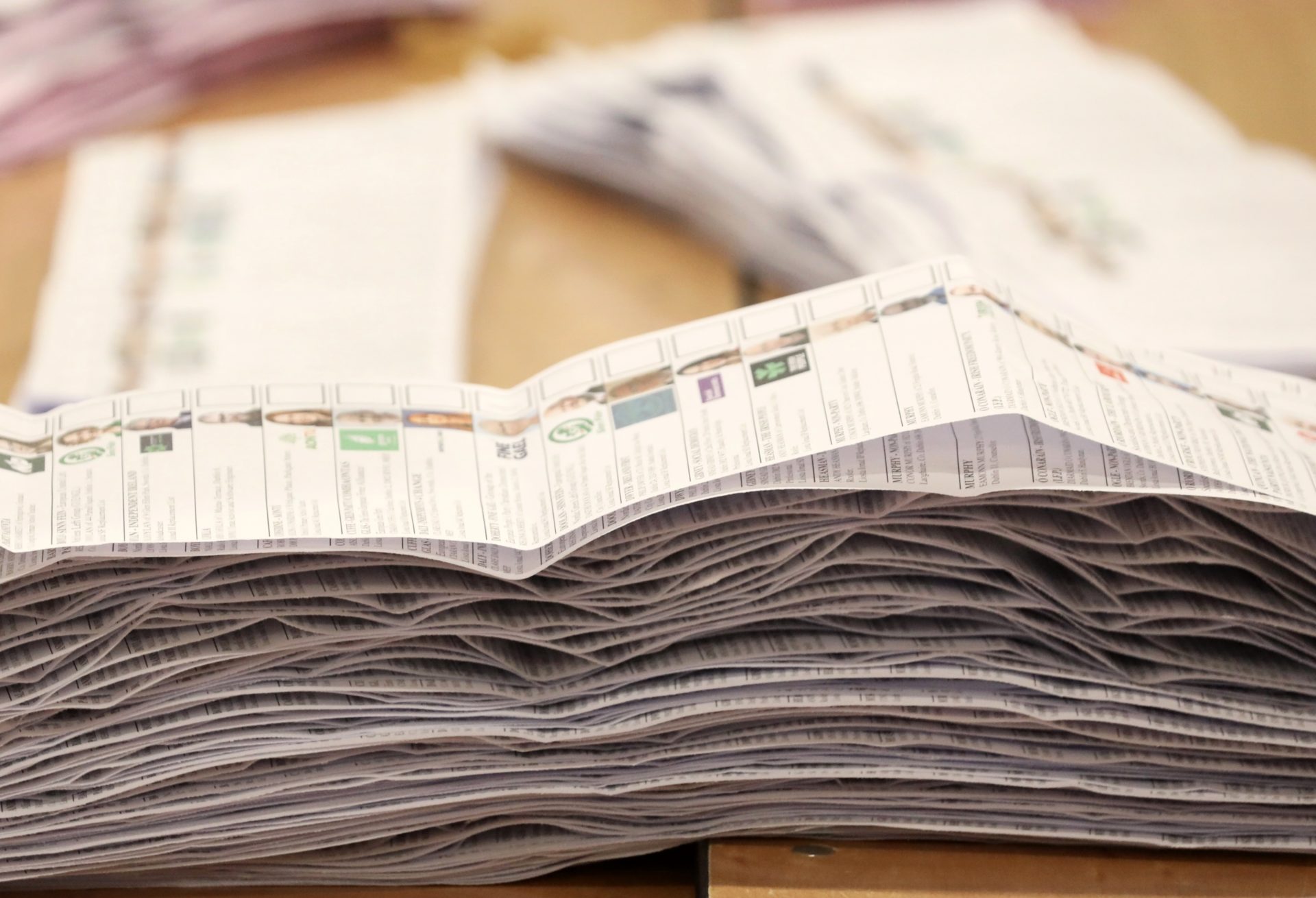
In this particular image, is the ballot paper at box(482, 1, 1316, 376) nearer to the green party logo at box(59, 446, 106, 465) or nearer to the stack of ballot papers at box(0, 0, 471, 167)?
the stack of ballot papers at box(0, 0, 471, 167)

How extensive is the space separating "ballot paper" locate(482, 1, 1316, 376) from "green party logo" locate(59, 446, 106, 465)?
1.65 ft

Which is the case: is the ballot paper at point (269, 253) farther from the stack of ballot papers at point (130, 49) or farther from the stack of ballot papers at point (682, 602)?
the stack of ballot papers at point (682, 602)

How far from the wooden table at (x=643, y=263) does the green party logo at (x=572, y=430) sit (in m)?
0.20

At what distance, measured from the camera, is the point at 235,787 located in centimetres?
54

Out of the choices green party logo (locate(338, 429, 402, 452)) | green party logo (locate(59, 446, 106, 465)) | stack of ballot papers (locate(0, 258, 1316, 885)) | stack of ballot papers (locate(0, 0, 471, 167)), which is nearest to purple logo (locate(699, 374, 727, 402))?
stack of ballot papers (locate(0, 258, 1316, 885))

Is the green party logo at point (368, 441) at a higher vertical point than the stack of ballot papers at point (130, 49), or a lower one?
lower

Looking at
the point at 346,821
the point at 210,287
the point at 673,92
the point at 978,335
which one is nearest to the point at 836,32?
the point at 673,92

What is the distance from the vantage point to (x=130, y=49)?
1074mm

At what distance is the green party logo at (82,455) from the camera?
483 millimetres

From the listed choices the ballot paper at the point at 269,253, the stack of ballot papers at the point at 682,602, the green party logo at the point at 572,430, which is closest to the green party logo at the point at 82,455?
the stack of ballot papers at the point at 682,602

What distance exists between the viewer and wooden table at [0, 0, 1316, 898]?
1.85 feet

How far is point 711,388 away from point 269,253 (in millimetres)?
505

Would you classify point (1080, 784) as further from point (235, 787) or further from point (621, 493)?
point (235, 787)

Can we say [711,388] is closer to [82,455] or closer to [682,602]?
[682,602]
